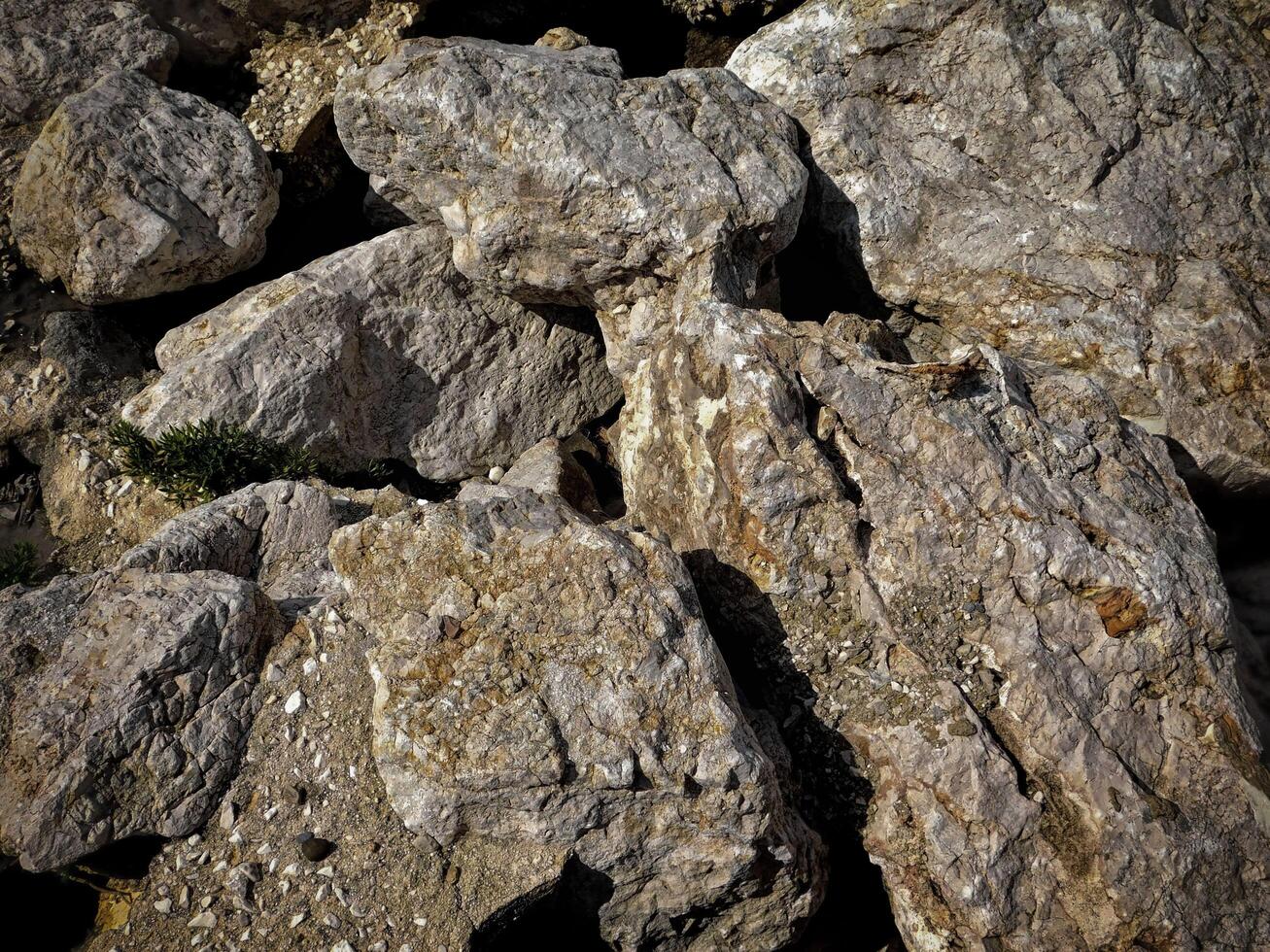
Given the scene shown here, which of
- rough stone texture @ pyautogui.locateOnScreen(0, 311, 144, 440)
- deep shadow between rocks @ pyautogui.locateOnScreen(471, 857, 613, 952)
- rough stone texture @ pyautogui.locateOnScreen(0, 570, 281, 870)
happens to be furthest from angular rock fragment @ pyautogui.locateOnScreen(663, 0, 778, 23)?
deep shadow between rocks @ pyautogui.locateOnScreen(471, 857, 613, 952)

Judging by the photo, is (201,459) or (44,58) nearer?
(201,459)

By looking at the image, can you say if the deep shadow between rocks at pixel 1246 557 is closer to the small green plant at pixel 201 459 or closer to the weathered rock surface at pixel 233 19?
the small green plant at pixel 201 459

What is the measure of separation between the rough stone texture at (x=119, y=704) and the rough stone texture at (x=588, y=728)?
3.42 feet

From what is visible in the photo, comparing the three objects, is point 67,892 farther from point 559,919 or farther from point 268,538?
point 559,919

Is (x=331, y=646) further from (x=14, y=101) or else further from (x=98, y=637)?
(x=14, y=101)

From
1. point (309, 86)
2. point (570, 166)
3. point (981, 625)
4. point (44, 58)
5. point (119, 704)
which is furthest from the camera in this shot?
point (309, 86)

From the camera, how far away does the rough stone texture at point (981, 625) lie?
19.6ft

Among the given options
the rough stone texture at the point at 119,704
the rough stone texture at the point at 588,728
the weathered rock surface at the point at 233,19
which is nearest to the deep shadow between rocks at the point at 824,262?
the rough stone texture at the point at 588,728

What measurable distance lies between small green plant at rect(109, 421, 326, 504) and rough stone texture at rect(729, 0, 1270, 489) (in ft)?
19.3

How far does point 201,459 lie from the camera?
8188mm

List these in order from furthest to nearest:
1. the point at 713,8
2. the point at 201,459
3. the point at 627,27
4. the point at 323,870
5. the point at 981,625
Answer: the point at 627,27
the point at 713,8
the point at 201,459
the point at 981,625
the point at 323,870

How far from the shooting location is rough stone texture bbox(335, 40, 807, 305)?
7910 millimetres

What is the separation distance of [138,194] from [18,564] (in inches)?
141

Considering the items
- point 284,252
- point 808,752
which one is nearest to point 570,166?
point 284,252
